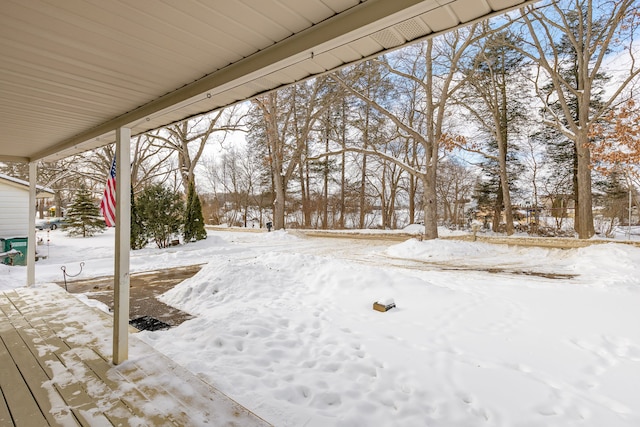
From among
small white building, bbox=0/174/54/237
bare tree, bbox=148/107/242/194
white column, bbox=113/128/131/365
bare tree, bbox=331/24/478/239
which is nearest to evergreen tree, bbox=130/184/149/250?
small white building, bbox=0/174/54/237

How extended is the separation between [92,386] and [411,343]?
3.00 m

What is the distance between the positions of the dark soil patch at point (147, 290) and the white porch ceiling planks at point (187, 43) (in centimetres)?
306

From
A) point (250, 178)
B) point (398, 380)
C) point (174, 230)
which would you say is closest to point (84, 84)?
point (398, 380)

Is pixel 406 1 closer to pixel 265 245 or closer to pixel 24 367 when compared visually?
pixel 24 367

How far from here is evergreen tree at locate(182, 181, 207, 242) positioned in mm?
12112

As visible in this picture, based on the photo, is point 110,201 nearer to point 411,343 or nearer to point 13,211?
point 411,343

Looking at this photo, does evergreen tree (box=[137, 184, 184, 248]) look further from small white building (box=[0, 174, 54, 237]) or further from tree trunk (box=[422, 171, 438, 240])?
tree trunk (box=[422, 171, 438, 240])

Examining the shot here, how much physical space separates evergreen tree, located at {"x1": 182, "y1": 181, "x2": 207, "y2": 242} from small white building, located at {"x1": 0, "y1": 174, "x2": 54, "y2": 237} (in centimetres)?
494

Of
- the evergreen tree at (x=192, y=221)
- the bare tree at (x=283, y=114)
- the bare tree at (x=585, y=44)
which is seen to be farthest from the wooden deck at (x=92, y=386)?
the bare tree at (x=283, y=114)

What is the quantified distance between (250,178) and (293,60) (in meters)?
23.6

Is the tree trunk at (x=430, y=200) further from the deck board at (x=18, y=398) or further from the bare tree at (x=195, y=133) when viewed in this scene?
the deck board at (x=18, y=398)

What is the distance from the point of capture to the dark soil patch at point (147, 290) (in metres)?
4.55

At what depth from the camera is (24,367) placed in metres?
2.48

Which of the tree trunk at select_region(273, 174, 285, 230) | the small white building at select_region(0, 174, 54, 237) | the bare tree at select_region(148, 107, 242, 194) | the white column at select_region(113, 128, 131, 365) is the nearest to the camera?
the white column at select_region(113, 128, 131, 365)
